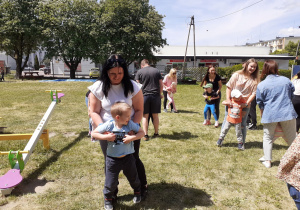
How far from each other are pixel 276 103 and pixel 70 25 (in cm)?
2613

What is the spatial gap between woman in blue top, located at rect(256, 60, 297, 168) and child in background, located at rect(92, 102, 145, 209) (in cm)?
247

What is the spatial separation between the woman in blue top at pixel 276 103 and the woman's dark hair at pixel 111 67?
253 cm

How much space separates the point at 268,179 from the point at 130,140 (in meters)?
2.61

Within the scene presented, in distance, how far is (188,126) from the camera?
6.84 metres

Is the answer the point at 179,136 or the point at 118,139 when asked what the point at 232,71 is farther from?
the point at 118,139

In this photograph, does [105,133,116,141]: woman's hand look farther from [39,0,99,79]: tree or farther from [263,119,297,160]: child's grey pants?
[39,0,99,79]: tree

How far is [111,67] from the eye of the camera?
2.36 meters

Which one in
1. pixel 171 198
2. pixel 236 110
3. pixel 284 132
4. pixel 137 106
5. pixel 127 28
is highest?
pixel 127 28

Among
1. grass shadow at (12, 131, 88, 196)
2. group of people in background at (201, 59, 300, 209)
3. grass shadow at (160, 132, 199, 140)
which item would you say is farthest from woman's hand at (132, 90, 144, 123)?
grass shadow at (160, 132, 199, 140)

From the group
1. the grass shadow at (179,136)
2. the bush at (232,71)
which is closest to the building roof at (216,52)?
the bush at (232,71)

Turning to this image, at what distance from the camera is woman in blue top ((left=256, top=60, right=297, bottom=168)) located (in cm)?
361

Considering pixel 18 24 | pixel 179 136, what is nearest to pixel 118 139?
pixel 179 136

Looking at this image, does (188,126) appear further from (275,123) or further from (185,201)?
(185,201)

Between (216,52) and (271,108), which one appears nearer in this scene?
(271,108)
